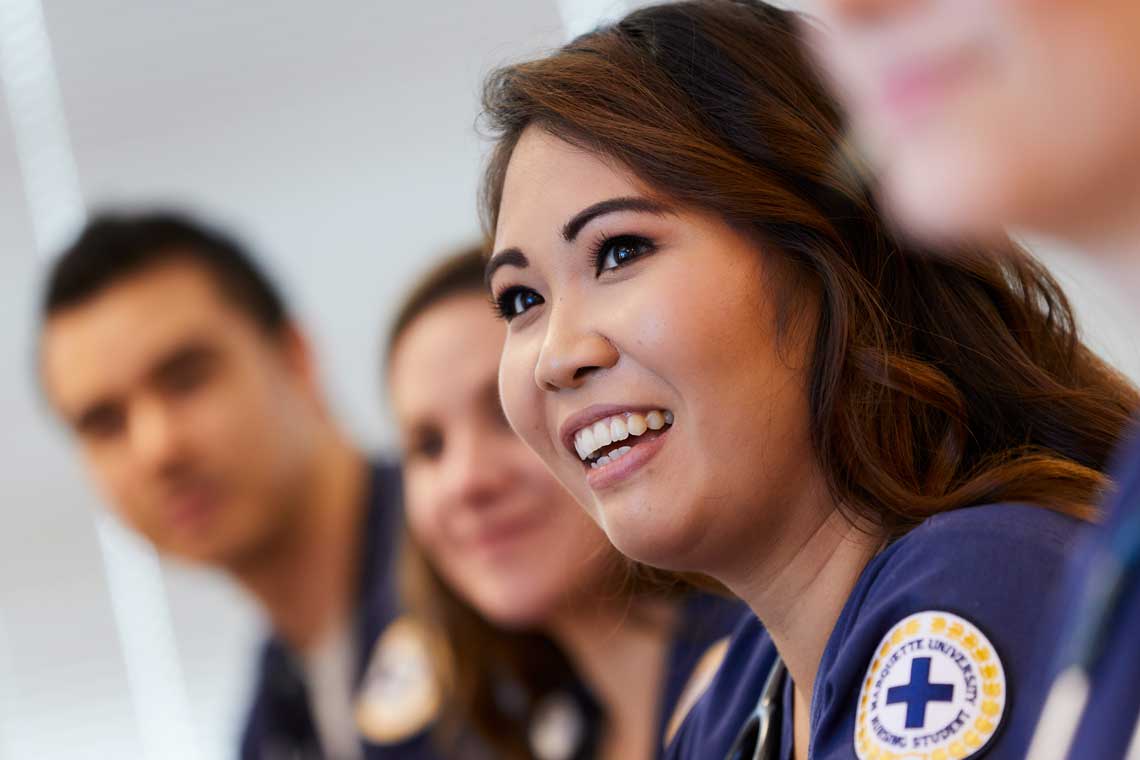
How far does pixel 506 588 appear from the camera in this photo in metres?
2.04

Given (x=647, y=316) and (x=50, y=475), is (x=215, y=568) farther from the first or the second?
(x=647, y=316)

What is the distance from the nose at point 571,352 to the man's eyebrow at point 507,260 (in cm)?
5

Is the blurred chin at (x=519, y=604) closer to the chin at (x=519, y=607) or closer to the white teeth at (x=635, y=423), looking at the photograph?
the chin at (x=519, y=607)

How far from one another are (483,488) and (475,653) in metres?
0.31

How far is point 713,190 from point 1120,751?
563 mm

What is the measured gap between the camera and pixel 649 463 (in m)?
1.13

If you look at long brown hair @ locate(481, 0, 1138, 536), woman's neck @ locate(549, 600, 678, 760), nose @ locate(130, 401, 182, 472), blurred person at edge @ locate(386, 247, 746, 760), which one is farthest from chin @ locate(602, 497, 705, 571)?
nose @ locate(130, 401, 182, 472)

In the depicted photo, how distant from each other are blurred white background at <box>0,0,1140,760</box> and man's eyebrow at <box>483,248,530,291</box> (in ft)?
7.41

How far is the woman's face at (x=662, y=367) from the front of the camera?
1117 millimetres

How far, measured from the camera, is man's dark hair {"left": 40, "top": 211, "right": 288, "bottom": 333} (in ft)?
9.11

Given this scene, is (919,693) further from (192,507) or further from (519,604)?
(192,507)

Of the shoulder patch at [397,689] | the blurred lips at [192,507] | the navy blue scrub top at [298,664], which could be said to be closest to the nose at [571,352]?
the shoulder patch at [397,689]

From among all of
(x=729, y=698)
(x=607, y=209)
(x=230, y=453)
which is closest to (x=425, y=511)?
(x=230, y=453)

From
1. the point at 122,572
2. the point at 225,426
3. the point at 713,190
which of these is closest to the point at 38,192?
the point at 122,572
